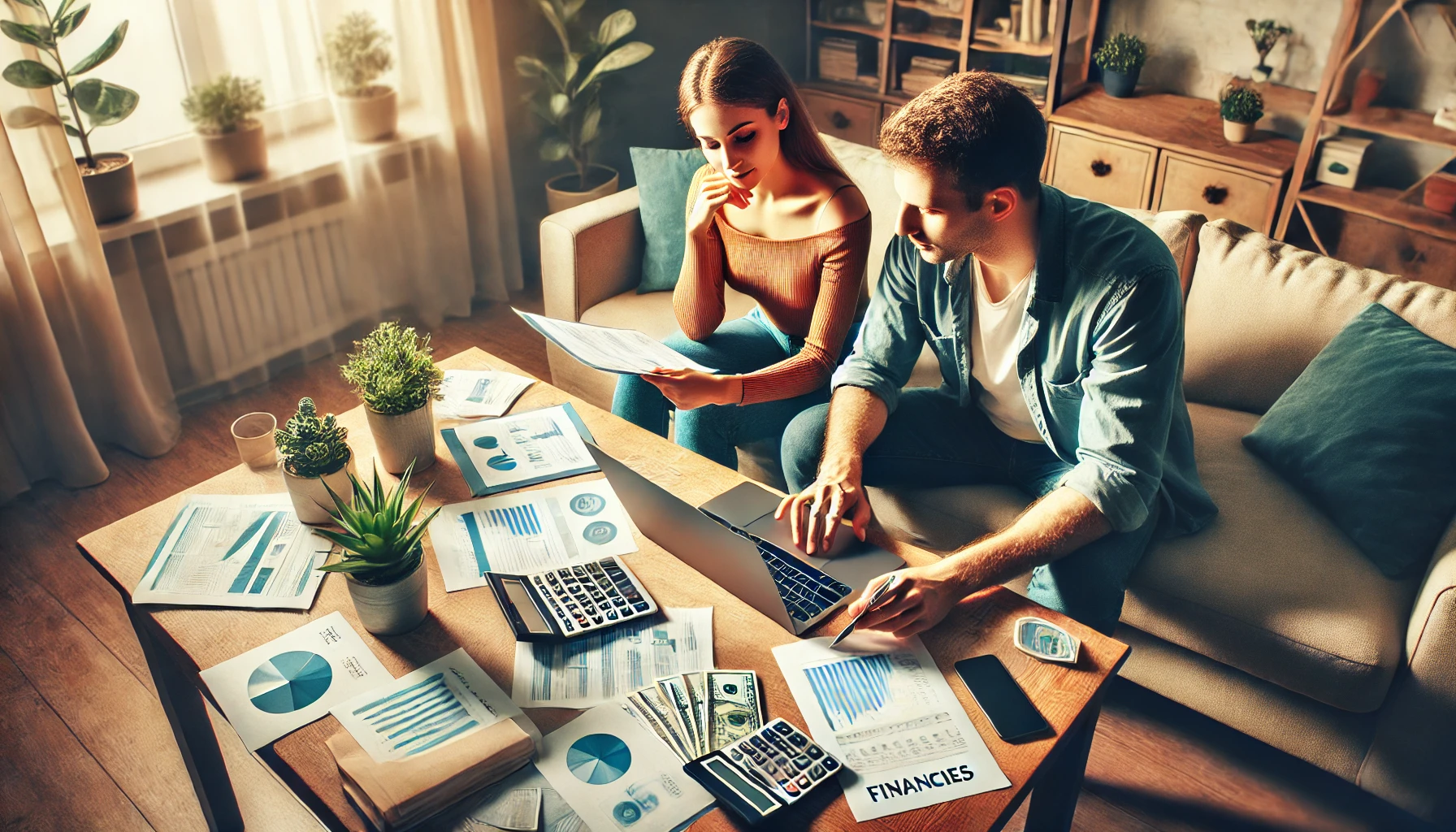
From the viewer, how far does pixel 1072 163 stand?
10.4 feet

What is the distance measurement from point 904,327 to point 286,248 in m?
1.94

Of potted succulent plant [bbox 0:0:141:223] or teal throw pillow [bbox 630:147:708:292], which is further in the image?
teal throw pillow [bbox 630:147:708:292]

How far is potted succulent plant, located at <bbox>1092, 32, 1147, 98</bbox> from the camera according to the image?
124 inches

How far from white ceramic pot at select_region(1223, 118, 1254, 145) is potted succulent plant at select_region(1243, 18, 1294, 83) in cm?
22

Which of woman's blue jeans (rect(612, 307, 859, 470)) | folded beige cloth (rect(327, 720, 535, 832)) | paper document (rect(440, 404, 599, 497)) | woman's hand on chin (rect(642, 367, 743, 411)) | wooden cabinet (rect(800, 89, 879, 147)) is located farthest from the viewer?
wooden cabinet (rect(800, 89, 879, 147))

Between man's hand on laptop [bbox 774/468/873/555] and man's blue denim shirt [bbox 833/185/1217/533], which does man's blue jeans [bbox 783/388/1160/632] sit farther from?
man's hand on laptop [bbox 774/468/873/555]

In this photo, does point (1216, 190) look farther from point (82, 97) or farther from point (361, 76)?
point (82, 97)

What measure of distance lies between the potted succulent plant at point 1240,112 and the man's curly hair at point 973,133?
181 centimetres

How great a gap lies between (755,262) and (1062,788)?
106 centimetres

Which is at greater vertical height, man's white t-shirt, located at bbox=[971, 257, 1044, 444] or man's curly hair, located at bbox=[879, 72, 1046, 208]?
man's curly hair, located at bbox=[879, 72, 1046, 208]

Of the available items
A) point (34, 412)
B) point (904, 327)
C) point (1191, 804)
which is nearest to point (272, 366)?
point (34, 412)

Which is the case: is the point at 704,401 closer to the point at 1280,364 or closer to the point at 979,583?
the point at 979,583

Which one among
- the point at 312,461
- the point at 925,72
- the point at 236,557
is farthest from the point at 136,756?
the point at 925,72

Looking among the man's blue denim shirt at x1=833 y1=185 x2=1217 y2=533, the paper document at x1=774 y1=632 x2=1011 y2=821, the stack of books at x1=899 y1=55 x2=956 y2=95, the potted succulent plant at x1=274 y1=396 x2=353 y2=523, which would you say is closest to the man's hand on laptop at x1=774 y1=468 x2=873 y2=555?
the paper document at x1=774 y1=632 x2=1011 y2=821
